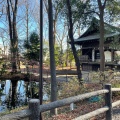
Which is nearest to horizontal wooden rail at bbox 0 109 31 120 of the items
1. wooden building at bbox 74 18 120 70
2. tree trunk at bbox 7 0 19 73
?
wooden building at bbox 74 18 120 70

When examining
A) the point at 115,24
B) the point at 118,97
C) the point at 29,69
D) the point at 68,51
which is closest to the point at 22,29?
the point at 68,51

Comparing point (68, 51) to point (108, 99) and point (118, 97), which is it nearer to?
point (118, 97)

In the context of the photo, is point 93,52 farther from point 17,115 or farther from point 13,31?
point 17,115

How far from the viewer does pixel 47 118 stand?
6945 mm

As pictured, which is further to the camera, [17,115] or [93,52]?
[93,52]

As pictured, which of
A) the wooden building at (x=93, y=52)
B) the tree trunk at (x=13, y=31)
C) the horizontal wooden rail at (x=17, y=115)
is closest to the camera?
the horizontal wooden rail at (x=17, y=115)

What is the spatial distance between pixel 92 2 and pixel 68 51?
2164 cm

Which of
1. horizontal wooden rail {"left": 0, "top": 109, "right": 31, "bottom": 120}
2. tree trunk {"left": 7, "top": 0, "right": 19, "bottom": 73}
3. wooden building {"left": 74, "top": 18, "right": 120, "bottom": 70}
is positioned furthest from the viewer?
tree trunk {"left": 7, "top": 0, "right": 19, "bottom": 73}

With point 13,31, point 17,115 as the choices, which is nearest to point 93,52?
point 13,31

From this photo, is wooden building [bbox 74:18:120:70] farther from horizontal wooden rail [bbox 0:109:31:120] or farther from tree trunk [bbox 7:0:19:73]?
horizontal wooden rail [bbox 0:109:31:120]

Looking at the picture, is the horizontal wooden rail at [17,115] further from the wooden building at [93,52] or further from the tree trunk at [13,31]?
the tree trunk at [13,31]

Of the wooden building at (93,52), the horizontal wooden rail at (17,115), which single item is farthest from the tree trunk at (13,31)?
the horizontal wooden rail at (17,115)

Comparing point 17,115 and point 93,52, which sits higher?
point 93,52

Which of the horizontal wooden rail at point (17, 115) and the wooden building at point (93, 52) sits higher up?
the wooden building at point (93, 52)
